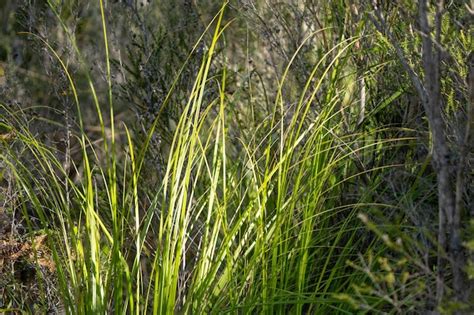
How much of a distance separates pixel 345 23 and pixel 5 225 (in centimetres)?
174

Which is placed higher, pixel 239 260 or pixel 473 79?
pixel 473 79

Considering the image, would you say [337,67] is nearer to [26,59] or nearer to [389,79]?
[389,79]

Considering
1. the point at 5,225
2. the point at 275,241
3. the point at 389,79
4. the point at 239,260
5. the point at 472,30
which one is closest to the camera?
the point at 472,30

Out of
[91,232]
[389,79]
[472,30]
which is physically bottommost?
[91,232]

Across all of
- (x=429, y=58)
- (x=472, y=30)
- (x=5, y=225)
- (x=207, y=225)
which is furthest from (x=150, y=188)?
(x=429, y=58)

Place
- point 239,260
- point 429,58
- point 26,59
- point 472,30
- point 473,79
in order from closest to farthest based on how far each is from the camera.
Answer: point 429,58 < point 473,79 < point 472,30 < point 239,260 < point 26,59

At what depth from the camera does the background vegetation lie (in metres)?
2.40

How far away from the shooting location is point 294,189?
2.86m

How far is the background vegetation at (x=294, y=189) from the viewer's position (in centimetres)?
240

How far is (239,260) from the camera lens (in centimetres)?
297

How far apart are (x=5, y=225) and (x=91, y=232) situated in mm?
1097

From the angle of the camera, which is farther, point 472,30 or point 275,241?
point 275,241

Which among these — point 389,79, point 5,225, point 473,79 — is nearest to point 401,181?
point 389,79

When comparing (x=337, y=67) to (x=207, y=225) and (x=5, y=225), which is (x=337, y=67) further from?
(x=5, y=225)
